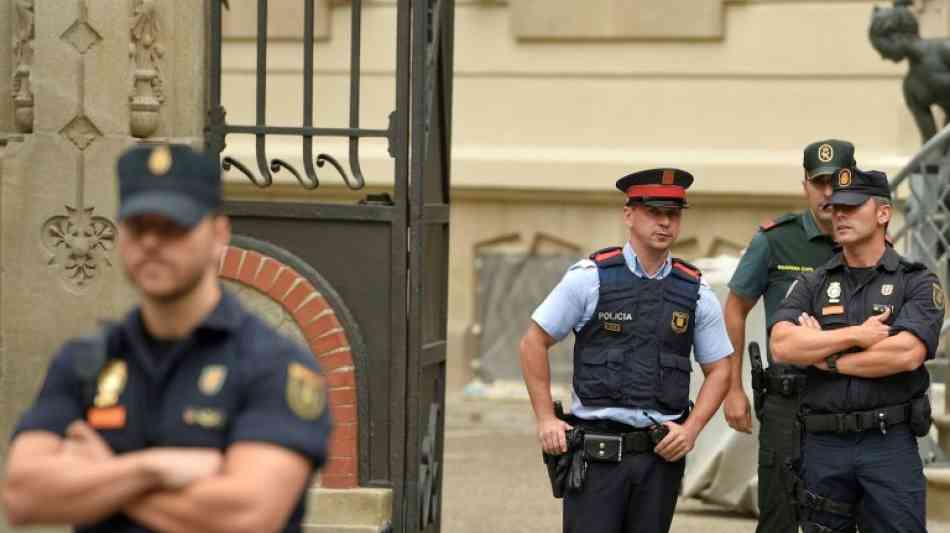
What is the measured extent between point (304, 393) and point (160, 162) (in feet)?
1.60

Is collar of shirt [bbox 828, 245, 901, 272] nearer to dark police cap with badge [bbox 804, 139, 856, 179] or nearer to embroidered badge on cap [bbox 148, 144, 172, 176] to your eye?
dark police cap with badge [bbox 804, 139, 856, 179]

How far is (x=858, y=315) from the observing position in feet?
23.3

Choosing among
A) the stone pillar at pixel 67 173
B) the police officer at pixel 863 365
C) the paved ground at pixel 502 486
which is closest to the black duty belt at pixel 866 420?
the police officer at pixel 863 365

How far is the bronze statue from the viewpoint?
1227 centimetres

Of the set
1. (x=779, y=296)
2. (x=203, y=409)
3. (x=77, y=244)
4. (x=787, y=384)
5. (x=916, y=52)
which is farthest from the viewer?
(x=916, y=52)

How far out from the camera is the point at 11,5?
7547 mm

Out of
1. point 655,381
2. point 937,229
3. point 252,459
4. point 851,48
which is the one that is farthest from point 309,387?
point 851,48

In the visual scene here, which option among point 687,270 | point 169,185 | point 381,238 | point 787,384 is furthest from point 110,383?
point 787,384

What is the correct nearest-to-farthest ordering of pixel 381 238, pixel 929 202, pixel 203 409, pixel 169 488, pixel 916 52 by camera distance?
1. pixel 169 488
2. pixel 203 409
3. pixel 381 238
4. pixel 929 202
5. pixel 916 52

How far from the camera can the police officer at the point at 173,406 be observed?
3496mm

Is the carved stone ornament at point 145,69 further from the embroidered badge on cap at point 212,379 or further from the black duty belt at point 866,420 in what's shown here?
the embroidered badge on cap at point 212,379

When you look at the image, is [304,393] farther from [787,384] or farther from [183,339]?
[787,384]

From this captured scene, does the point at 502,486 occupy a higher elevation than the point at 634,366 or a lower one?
lower

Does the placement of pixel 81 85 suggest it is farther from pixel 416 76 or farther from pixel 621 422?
pixel 621 422
